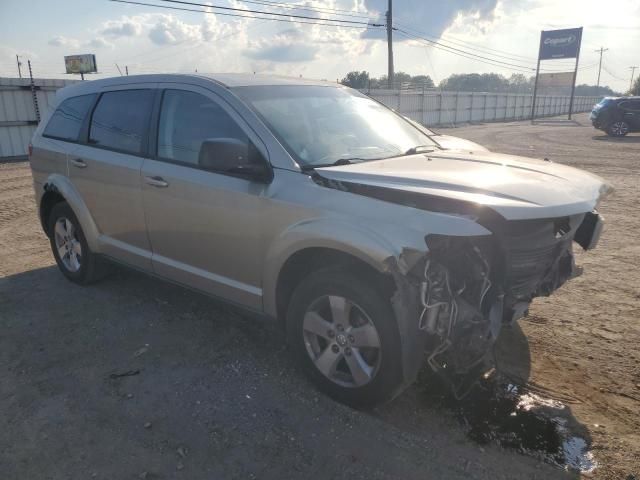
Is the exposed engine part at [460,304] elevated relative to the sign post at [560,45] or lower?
lower

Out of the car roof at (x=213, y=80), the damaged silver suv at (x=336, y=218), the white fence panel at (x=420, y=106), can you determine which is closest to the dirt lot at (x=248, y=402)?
the damaged silver suv at (x=336, y=218)

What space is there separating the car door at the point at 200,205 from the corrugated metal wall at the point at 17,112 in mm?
13708

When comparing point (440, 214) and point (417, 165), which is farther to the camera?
point (417, 165)

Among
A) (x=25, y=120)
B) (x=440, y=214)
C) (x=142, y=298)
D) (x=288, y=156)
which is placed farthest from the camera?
(x=25, y=120)

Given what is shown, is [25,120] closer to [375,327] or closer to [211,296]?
[211,296]

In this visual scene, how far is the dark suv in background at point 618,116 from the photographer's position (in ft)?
69.3

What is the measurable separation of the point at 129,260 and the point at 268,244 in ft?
5.68

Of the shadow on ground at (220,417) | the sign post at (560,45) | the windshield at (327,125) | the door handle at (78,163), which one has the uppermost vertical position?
the sign post at (560,45)

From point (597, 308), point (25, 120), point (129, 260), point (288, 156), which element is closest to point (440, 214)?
point (288, 156)

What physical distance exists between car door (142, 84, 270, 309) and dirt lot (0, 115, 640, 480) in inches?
18.4

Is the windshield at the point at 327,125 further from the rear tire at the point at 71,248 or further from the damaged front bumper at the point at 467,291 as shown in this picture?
the rear tire at the point at 71,248

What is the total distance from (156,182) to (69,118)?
5.75ft

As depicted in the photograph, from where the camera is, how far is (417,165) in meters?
3.27

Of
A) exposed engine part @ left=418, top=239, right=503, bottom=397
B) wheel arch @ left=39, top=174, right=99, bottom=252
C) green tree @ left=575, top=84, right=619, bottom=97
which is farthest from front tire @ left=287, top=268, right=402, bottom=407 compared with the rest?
green tree @ left=575, top=84, right=619, bottom=97
